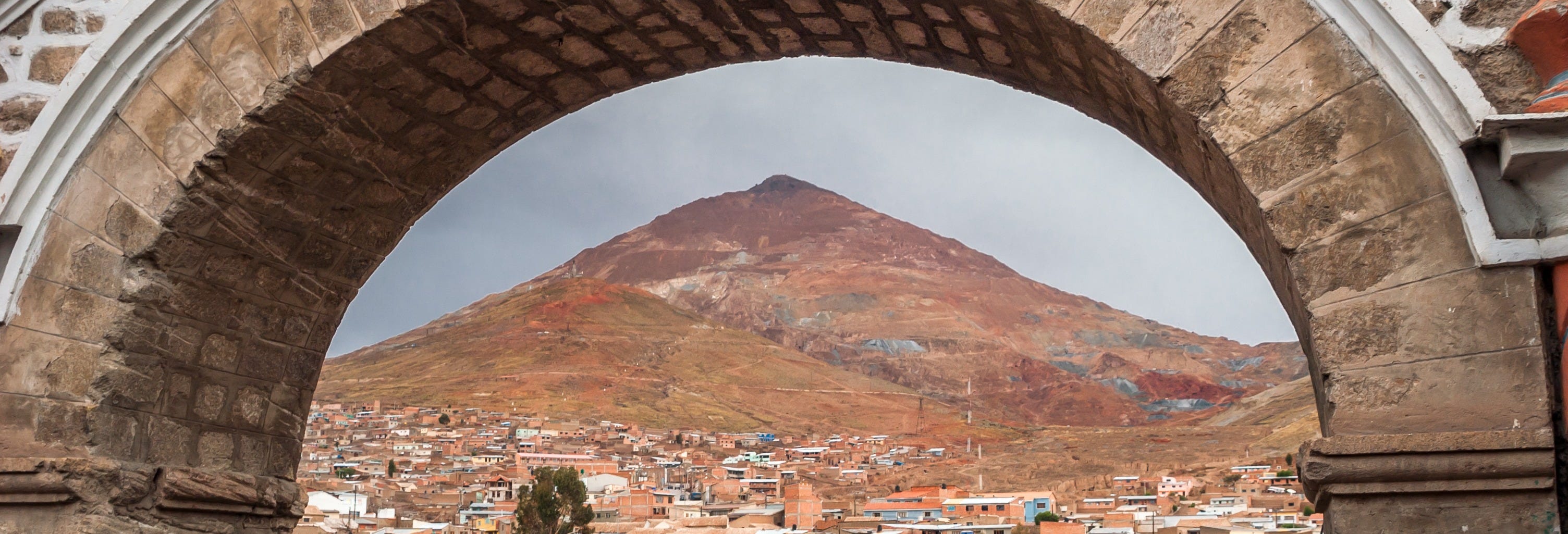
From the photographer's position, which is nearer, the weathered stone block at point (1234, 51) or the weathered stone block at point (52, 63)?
the weathered stone block at point (1234, 51)

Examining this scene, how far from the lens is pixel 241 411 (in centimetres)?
442

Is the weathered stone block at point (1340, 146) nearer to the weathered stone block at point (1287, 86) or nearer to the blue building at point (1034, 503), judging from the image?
the weathered stone block at point (1287, 86)

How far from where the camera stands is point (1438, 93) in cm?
262

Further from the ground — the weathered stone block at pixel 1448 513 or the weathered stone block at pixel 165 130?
the weathered stone block at pixel 165 130

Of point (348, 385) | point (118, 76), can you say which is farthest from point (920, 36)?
point (348, 385)

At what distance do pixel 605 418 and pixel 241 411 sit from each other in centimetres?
6756

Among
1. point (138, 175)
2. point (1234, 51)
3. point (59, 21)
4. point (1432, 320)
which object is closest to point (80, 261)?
point (138, 175)

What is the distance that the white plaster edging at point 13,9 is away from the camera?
3.91 metres

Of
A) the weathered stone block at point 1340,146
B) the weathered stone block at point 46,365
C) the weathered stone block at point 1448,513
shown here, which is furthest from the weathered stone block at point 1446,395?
the weathered stone block at point 46,365

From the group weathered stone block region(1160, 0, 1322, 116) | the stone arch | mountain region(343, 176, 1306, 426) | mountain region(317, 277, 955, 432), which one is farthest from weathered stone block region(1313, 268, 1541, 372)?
mountain region(343, 176, 1306, 426)

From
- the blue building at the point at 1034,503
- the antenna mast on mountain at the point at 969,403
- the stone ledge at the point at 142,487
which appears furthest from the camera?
the antenna mast on mountain at the point at 969,403

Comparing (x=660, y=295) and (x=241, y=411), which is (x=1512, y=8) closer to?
(x=241, y=411)

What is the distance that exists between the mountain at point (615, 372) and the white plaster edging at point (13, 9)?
68.0m

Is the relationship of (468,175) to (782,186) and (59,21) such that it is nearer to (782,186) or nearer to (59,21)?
(59,21)
